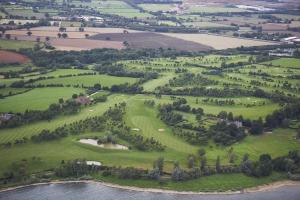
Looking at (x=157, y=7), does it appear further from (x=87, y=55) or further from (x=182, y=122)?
(x=182, y=122)

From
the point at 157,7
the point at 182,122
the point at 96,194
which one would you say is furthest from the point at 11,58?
the point at 157,7

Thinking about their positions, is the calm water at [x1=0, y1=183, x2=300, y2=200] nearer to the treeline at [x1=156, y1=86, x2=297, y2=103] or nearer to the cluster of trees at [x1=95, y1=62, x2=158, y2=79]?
the treeline at [x1=156, y1=86, x2=297, y2=103]

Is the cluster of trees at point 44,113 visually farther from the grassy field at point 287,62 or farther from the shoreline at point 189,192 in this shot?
the grassy field at point 287,62

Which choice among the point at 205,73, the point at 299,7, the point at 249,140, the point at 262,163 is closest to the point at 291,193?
the point at 262,163

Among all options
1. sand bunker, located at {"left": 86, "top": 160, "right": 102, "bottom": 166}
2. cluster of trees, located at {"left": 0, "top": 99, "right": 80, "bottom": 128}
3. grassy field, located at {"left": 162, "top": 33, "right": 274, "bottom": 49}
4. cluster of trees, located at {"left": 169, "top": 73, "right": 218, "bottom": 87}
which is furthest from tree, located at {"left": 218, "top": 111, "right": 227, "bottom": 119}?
grassy field, located at {"left": 162, "top": 33, "right": 274, "bottom": 49}

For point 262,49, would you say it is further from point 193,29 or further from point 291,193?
point 291,193
